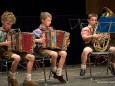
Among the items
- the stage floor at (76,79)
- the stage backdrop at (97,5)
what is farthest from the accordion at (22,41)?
the stage backdrop at (97,5)

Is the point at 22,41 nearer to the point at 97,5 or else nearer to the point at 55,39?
the point at 55,39

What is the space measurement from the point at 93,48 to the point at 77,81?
2.49 ft

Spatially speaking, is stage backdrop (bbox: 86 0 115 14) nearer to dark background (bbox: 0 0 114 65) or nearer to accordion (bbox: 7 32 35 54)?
dark background (bbox: 0 0 114 65)

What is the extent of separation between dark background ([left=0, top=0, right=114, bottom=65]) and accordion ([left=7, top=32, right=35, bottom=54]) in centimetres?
236

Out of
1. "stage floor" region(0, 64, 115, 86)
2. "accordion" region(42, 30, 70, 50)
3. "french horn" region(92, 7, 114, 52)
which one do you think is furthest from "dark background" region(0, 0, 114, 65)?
"accordion" region(42, 30, 70, 50)

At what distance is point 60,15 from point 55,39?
2.53 metres

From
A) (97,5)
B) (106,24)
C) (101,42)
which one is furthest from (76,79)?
(97,5)

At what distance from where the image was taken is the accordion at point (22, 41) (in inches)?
203

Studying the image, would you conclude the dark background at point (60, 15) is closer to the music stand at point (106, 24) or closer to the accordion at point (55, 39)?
the music stand at point (106, 24)

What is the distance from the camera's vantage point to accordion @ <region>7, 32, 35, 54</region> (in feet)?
16.9

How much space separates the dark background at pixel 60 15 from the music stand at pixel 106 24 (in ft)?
5.59

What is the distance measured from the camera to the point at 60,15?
26.6ft

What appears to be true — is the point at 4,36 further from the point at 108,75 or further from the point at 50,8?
the point at 50,8

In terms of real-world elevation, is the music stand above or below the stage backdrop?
below
